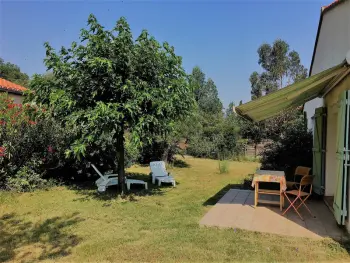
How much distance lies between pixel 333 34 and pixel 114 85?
5.68m

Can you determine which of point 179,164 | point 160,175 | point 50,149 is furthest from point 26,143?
point 179,164

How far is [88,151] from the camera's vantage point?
10.6m

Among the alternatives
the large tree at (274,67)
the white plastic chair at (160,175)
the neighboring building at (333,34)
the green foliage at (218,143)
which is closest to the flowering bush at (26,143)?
the white plastic chair at (160,175)

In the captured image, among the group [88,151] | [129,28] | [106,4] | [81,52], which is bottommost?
[88,151]

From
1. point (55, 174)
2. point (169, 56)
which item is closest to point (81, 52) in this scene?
point (169, 56)

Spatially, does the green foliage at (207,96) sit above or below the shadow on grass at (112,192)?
above

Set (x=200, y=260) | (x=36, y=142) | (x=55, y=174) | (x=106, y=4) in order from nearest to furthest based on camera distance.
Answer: (x=200, y=260)
(x=106, y=4)
(x=36, y=142)
(x=55, y=174)

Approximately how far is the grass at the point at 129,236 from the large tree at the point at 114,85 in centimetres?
171

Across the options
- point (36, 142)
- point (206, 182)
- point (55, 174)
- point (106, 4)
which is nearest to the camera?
point (106, 4)

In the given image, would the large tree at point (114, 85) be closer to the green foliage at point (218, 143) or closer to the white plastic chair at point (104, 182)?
the white plastic chair at point (104, 182)

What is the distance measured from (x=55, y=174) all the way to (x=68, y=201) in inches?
119

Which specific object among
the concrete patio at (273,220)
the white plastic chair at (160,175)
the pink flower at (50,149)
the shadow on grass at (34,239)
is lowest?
the shadow on grass at (34,239)

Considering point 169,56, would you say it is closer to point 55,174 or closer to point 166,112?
point 166,112

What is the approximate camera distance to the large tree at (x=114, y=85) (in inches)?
269
